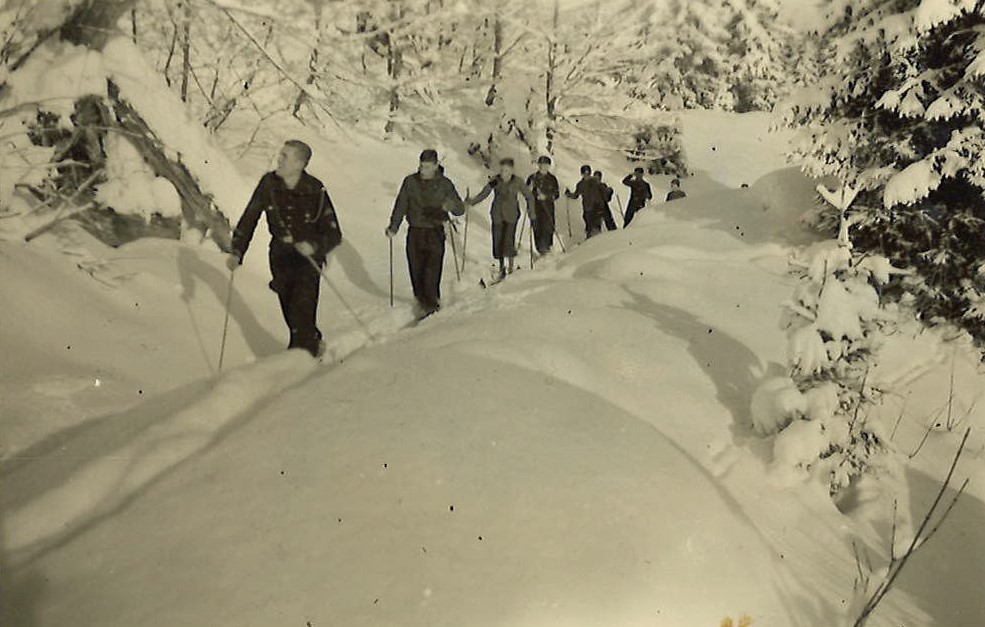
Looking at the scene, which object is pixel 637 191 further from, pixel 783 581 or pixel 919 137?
pixel 783 581

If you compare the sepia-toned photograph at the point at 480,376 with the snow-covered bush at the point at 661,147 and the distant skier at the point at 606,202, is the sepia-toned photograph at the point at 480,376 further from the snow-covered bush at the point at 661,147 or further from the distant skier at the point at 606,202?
the snow-covered bush at the point at 661,147

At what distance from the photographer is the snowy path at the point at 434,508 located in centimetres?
250

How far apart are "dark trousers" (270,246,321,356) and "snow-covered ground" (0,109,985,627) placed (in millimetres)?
617

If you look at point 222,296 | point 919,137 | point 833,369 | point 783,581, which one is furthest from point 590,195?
point 783,581

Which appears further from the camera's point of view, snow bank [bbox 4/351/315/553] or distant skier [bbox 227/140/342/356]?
distant skier [bbox 227/140/342/356]

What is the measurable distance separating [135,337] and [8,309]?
90 centimetres

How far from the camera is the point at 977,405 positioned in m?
6.27

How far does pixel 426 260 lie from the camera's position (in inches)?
304

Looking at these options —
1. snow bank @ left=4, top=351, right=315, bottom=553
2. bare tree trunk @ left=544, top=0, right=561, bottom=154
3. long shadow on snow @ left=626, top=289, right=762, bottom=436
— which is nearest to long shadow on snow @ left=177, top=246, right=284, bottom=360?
snow bank @ left=4, top=351, right=315, bottom=553

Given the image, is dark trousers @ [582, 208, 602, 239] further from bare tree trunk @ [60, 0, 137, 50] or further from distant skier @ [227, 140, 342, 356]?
bare tree trunk @ [60, 0, 137, 50]

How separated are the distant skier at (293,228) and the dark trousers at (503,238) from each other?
5.52m

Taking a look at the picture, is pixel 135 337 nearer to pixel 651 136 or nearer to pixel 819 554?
pixel 819 554

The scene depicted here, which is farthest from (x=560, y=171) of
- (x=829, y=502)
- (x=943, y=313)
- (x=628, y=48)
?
(x=829, y=502)

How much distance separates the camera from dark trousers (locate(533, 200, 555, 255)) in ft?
41.0
